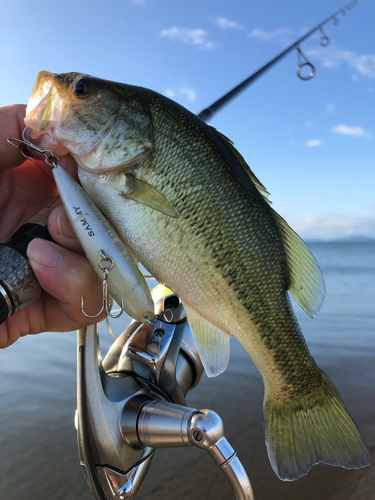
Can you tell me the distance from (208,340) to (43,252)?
71 centimetres

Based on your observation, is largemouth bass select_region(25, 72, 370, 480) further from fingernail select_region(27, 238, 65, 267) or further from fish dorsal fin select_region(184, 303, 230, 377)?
fingernail select_region(27, 238, 65, 267)

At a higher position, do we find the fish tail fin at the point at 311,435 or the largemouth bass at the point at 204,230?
the largemouth bass at the point at 204,230

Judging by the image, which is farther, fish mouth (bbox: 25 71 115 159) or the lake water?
the lake water

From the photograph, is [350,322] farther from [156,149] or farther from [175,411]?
[156,149]

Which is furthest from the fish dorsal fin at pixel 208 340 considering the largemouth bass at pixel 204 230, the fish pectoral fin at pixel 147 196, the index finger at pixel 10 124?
the index finger at pixel 10 124

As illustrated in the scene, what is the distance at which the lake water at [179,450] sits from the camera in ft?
7.57

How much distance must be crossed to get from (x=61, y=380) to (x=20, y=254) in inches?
125

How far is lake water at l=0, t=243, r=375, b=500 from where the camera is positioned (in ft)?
7.57

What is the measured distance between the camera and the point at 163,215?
1.17 meters

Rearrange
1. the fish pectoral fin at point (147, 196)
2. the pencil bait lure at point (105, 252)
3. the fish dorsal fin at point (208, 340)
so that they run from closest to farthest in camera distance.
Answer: the pencil bait lure at point (105, 252) → the fish pectoral fin at point (147, 196) → the fish dorsal fin at point (208, 340)

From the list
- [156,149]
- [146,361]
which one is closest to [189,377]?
[146,361]

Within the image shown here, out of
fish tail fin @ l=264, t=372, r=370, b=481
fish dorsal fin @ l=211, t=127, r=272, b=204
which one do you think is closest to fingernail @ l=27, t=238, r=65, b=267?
fish dorsal fin @ l=211, t=127, r=272, b=204

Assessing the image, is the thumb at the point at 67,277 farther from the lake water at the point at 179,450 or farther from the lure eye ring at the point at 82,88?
the lake water at the point at 179,450

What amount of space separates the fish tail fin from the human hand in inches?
35.5
